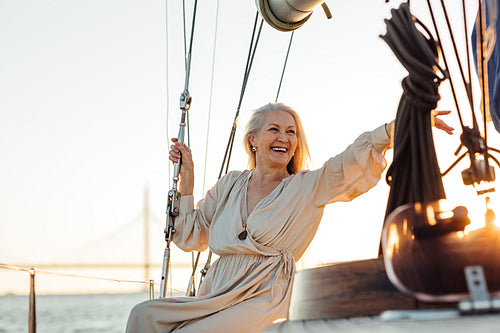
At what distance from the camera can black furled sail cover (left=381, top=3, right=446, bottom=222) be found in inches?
44.9

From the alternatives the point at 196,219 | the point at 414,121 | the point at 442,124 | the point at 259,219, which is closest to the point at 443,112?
the point at 442,124

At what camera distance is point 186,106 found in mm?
2373

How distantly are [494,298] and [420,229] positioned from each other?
145 millimetres

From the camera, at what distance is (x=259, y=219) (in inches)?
80.3

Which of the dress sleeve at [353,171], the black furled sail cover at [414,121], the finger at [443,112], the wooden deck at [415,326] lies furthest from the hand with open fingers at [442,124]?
the wooden deck at [415,326]

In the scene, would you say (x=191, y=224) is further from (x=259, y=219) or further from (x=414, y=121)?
(x=414, y=121)

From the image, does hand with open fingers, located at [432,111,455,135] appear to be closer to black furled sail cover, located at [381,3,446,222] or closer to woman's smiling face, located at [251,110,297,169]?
black furled sail cover, located at [381,3,446,222]

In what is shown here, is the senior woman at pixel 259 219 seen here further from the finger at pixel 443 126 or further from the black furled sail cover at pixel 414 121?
the black furled sail cover at pixel 414 121

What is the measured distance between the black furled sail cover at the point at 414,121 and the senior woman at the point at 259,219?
483mm

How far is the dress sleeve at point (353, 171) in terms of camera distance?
1734 mm

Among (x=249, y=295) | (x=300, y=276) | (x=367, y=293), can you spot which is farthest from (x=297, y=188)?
(x=367, y=293)

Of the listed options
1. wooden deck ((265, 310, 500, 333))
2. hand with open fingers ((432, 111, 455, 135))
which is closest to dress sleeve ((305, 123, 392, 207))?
hand with open fingers ((432, 111, 455, 135))

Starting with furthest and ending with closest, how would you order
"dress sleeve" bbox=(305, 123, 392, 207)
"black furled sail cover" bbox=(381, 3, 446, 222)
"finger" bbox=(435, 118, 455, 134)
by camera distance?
"dress sleeve" bbox=(305, 123, 392, 207) < "finger" bbox=(435, 118, 455, 134) < "black furled sail cover" bbox=(381, 3, 446, 222)

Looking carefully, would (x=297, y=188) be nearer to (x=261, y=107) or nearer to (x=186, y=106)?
(x=261, y=107)
